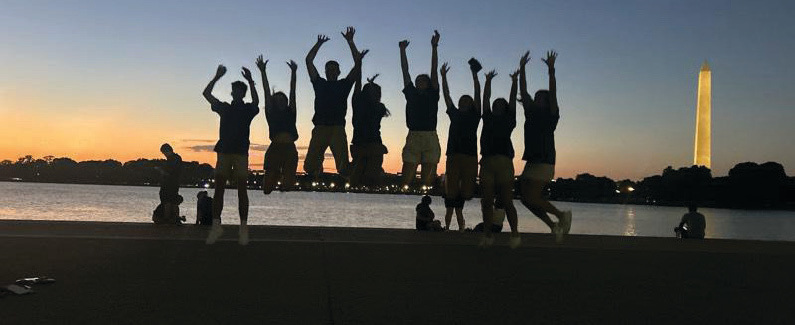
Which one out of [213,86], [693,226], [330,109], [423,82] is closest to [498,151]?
[423,82]

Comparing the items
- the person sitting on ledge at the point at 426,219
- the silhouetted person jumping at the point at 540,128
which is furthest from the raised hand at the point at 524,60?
the person sitting on ledge at the point at 426,219

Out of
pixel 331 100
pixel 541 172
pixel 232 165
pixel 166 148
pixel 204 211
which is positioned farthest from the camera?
pixel 204 211

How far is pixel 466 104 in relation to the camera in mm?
11344

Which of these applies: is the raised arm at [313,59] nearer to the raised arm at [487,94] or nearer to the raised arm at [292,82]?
the raised arm at [292,82]

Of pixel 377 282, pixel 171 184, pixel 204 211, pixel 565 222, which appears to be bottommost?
pixel 377 282

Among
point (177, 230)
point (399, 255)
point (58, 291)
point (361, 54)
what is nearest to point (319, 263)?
point (399, 255)

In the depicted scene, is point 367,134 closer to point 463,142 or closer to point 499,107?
point 463,142

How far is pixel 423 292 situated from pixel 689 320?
7.37ft

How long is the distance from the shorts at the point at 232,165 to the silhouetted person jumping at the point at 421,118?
2463 millimetres

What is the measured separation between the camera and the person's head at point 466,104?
1132cm

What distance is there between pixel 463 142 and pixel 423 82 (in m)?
1.17

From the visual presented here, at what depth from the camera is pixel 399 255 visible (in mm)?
9727

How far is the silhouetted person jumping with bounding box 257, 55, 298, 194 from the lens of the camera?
1109 cm

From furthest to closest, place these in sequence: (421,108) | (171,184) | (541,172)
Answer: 1. (171,184)
2. (541,172)
3. (421,108)
